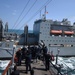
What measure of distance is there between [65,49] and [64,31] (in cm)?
874

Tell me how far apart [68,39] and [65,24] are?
5.78 m

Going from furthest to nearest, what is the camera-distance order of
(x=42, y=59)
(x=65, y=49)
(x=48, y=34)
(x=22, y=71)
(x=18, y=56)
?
(x=48, y=34)
(x=65, y=49)
(x=42, y=59)
(x=18, y=56)
(x=22, y=71)

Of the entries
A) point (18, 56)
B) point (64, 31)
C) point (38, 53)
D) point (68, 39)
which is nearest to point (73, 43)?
point (68, 39)

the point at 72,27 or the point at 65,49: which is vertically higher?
the point at 72,27

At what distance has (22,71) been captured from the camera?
8430 mm

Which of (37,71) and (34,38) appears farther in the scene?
(34,38)

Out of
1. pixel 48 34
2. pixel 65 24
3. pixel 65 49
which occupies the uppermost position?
pixel 65 24

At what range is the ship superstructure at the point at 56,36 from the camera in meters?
29.8

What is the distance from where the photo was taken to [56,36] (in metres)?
33.9

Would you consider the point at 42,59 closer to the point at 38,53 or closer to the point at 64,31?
the point at 38,53

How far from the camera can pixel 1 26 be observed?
34188 millimetres

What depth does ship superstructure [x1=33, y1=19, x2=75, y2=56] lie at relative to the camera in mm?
29750

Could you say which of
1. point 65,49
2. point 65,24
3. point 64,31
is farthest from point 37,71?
point 65,24

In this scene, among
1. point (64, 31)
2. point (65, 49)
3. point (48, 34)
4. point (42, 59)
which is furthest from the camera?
point (64, 31)
